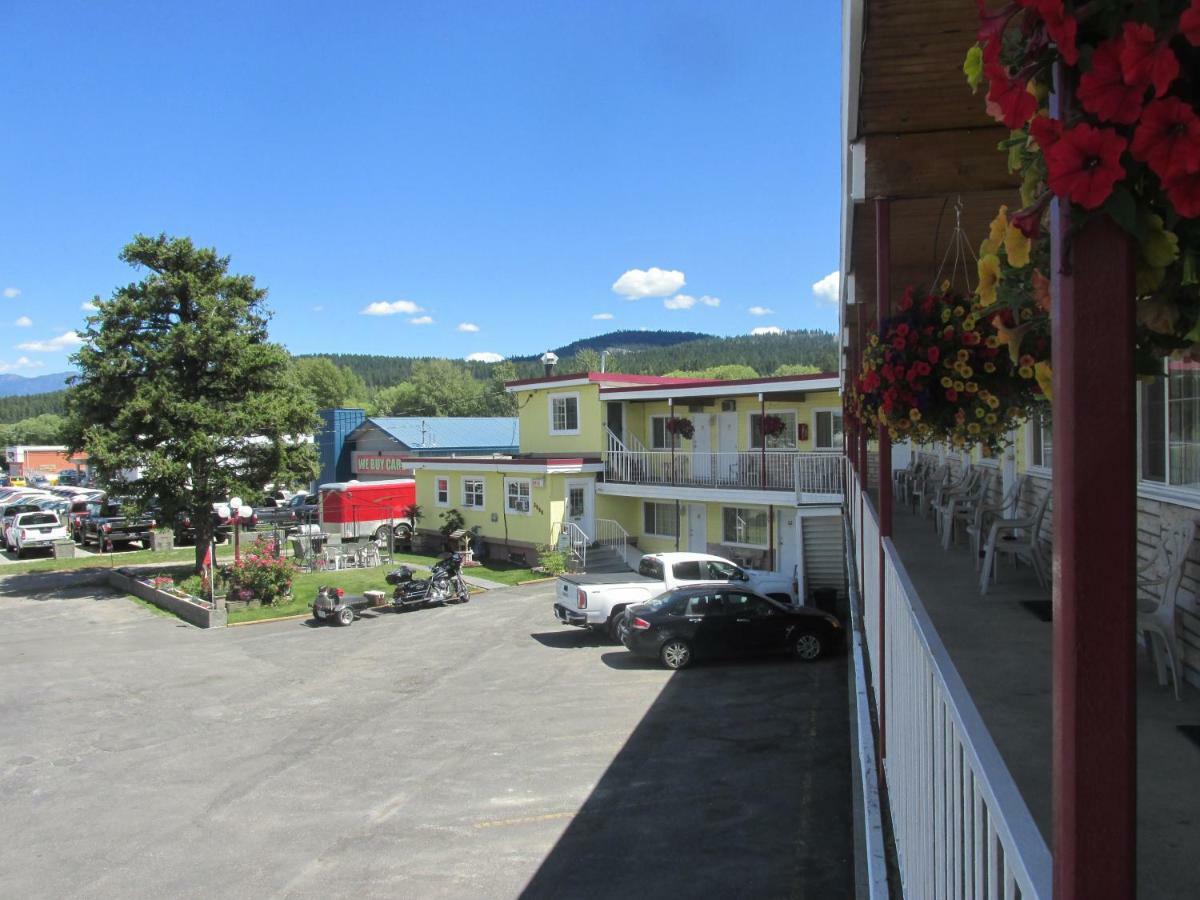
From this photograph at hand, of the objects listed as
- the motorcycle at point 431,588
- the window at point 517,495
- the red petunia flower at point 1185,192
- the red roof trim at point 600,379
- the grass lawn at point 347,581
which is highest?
the red roof trim at point 600,379

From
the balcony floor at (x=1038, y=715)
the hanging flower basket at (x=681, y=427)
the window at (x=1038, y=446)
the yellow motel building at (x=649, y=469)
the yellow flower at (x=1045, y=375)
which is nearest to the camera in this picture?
the yellow flower at (x=1045, y=375)

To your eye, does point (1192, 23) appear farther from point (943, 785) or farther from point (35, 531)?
point (35, 531)

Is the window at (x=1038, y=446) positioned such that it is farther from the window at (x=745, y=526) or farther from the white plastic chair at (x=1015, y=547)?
the window at (x=745, y=526)

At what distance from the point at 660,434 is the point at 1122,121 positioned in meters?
29.6

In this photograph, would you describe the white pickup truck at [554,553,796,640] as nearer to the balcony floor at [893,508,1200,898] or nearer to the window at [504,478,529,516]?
the window at [504,478,529,516]

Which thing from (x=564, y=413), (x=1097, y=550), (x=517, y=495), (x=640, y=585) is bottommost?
(x=640, y=585)

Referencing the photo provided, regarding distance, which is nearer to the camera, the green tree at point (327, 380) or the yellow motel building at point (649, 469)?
the yellow motel building at point (649, 469)

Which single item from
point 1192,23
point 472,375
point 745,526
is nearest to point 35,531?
point 745,526

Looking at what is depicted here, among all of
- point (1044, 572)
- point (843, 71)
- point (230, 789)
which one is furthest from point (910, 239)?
point (230, 789)

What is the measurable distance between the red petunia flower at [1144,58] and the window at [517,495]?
27.9 metres

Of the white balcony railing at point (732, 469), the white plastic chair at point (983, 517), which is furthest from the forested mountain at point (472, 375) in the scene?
the white plastic chair at point (983, 517)

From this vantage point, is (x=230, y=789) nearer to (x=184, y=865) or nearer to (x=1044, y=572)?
(x=184, y=865)

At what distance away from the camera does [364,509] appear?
33.5 meters

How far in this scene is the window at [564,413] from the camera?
30.2 meters
